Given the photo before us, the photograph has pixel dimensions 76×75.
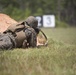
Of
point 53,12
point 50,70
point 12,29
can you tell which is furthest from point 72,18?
point 50,70

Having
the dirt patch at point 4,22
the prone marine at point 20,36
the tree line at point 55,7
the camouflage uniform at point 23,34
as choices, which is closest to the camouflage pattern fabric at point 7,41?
the prone marine at point 20,36

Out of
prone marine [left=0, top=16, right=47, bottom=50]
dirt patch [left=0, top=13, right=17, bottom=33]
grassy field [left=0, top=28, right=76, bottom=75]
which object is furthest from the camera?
dirt patch [left=0, top=13, right=17, bottom=33]

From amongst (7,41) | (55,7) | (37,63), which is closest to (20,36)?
(7,41)

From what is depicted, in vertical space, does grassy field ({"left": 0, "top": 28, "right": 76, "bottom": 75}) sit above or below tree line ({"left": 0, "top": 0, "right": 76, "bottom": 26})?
below

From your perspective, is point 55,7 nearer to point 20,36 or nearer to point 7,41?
point 20,36

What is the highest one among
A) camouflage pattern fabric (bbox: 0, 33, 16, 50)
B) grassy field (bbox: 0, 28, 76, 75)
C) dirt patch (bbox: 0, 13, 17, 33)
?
dirt patch (bbox: 0, 13, 17, 33)

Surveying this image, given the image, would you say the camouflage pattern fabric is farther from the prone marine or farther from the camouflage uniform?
the camouflage uniform

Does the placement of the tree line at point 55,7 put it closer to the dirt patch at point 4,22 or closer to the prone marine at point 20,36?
the dirt patch at point 4,22

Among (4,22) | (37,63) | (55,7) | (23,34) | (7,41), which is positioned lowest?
(37,63)

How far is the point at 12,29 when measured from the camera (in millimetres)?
9477

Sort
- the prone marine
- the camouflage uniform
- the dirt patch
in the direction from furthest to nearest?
the dirt patch < the camouflage uniform < the prone marine

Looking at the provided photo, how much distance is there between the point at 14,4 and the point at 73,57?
126ft

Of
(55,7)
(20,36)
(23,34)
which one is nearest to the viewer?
(20,36)

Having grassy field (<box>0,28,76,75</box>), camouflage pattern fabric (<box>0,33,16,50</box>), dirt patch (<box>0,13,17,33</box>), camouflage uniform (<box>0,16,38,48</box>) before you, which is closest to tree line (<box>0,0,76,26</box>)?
dirt patch (<box>0,13,17,33</box>)
